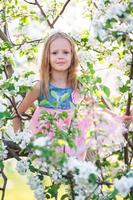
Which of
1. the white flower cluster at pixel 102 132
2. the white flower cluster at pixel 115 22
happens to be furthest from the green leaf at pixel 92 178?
the white flower cluster at pixel 115 22

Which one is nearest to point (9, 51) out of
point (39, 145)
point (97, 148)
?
point (97, 148)

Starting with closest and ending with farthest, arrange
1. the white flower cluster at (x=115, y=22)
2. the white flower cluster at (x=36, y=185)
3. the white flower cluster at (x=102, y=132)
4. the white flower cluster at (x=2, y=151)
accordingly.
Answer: the white flower cluster at (x=102, y=132) < the white flower cluster at (x=115, y=22) < the white flower cluster at (x=2, y=151) < the white flower cluster at (x=36, y=185)

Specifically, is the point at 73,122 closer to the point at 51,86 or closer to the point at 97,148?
the point at 97,148

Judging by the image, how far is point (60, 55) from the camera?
4168mm

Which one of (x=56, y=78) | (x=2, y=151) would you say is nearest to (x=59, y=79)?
(x=56, y=78)

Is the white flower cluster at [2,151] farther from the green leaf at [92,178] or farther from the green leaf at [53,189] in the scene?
the green leaf at [92,178]

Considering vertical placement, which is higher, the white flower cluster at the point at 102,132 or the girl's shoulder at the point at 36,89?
the white flower cluster at the point at 102,132

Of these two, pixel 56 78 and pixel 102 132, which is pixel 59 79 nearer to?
pixel 56 78

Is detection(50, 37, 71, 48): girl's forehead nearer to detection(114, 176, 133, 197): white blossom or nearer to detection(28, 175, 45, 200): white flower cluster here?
detection(28, 175, 45, 200): white flower cluster

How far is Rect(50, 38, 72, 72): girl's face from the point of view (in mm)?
4160

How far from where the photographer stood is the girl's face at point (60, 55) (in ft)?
13.6

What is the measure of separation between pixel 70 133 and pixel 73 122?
72mm

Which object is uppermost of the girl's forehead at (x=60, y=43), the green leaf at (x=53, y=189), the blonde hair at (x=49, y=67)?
the girl's forehead at (x=60, y=43)

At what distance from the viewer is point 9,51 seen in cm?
435
